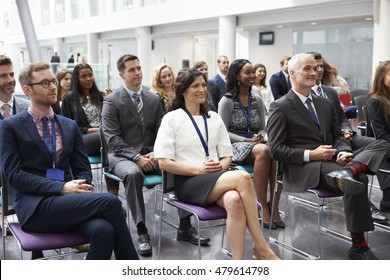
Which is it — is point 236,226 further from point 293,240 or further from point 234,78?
point 234,78

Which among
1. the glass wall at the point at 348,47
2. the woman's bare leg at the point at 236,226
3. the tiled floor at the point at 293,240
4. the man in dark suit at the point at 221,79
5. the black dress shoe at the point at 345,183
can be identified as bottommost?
the tiled floor at the point at 293,240

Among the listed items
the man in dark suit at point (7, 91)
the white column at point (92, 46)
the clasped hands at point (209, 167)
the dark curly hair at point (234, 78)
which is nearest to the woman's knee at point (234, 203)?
the clasped hands at point (209, 167)

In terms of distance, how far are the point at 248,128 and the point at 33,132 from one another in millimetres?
2367

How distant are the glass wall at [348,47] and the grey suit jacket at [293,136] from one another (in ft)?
32.4

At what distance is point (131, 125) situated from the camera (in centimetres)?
433

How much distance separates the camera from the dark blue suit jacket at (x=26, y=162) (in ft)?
9.15

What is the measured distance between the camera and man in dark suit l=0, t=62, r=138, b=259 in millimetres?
2699

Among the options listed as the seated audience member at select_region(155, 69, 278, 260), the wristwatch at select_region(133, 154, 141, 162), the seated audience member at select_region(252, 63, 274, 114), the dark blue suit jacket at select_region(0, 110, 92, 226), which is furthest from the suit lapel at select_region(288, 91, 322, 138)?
the seated audience member at select_region(252, 63, 274, 114)

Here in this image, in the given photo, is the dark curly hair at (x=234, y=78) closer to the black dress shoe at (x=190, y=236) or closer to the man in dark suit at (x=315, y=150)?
the man in dark suit at (x=315, y=150)

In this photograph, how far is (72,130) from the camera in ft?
10.2

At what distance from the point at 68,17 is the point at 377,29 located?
18571mm

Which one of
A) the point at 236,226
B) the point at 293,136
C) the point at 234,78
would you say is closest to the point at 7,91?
the point at 234,78

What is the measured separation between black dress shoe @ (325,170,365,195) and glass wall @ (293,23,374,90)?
1033 cm

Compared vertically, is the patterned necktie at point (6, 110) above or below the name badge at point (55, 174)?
above
